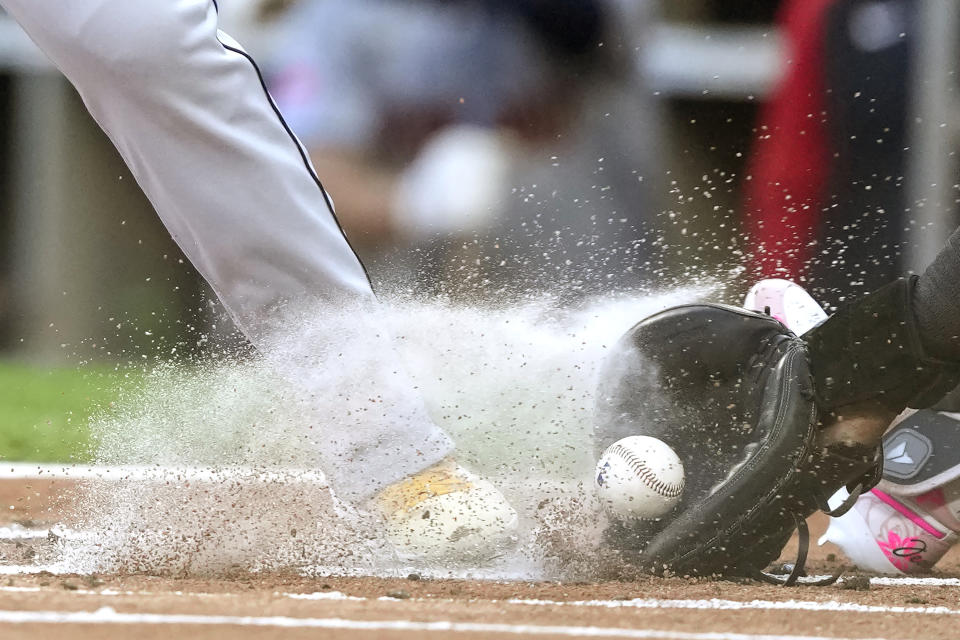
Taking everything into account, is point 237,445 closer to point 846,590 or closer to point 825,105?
point 846,590

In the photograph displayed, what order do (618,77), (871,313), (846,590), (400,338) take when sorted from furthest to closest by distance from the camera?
(618,77)
(400,338)
(846,590)
(871,313)

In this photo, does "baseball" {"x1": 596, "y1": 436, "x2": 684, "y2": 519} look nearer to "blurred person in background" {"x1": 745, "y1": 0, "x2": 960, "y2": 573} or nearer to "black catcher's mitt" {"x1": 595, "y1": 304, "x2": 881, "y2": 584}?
"black catcher's mitt" {"x1": 595, "y1": 304, "x2": 881, "y2": 584}

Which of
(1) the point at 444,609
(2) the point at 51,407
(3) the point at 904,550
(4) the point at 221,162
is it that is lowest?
(2) the point at 51,407

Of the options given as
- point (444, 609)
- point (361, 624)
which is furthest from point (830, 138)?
point (361, 624)

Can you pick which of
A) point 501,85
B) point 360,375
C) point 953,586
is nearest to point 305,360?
point 360,375

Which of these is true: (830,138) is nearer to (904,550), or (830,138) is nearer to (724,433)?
(904,550)

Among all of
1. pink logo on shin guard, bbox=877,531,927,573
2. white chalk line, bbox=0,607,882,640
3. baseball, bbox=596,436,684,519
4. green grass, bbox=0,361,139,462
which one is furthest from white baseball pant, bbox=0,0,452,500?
green grass, bbox=0,361,139,462
